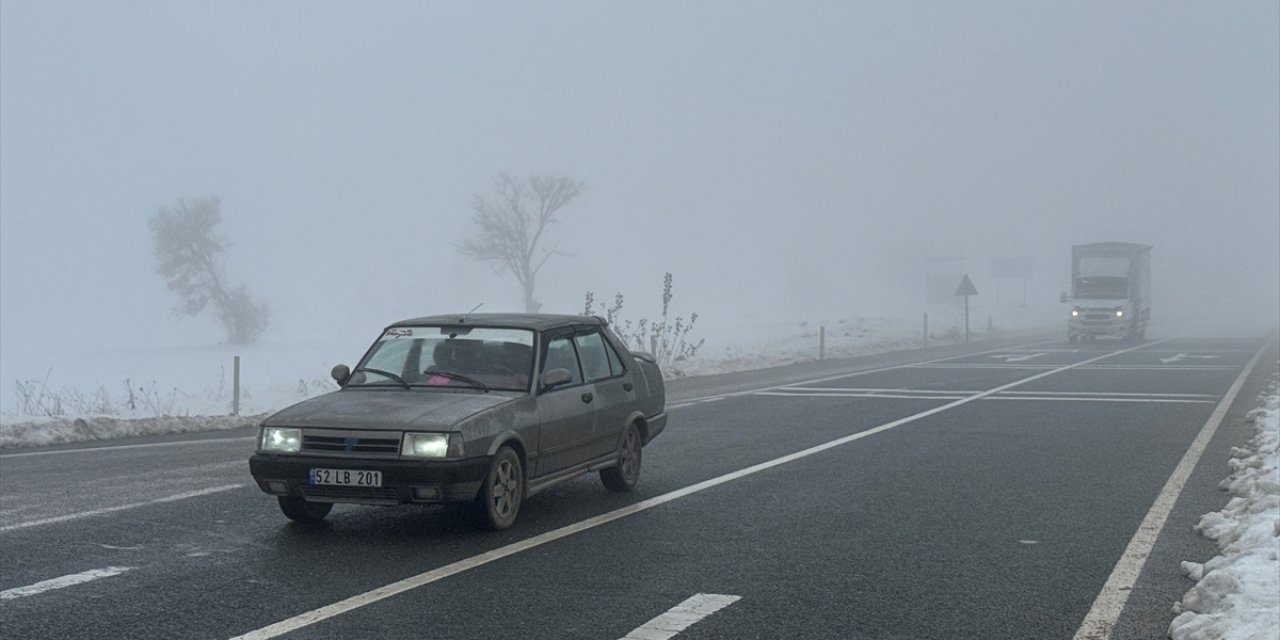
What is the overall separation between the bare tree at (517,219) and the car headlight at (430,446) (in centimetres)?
6076

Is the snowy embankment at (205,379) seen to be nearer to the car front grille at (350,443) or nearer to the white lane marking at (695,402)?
the white lane marking at (695,402)

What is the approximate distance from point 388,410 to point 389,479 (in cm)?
55

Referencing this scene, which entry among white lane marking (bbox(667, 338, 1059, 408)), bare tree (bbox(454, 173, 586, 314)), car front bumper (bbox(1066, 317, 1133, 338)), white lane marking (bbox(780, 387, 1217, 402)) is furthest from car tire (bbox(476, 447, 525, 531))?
bare tree (bbox(454, 173, 586, 314))

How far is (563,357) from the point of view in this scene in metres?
9.66

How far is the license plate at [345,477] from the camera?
309 inches

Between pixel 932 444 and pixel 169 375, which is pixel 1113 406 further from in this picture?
pixel 169 375

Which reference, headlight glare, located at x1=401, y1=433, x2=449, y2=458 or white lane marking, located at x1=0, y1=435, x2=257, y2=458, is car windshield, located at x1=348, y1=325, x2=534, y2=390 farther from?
white lane marking, located at x1=0, y1=435, x2=257, y2=458

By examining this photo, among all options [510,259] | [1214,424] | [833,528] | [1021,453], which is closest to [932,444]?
[1021,453]

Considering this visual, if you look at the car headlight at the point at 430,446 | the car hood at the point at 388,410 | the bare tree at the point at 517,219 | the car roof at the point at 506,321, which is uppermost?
the bare tree at the point at 517,219

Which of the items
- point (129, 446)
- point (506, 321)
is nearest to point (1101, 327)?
point (129, 446)

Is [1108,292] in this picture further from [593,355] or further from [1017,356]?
[593,355]

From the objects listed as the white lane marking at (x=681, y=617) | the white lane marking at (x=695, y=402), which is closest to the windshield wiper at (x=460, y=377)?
the white lane marking at (x=681, y=617)

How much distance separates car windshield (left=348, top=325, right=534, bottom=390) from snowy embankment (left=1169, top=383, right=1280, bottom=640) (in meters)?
4.62

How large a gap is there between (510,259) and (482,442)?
6419cm
